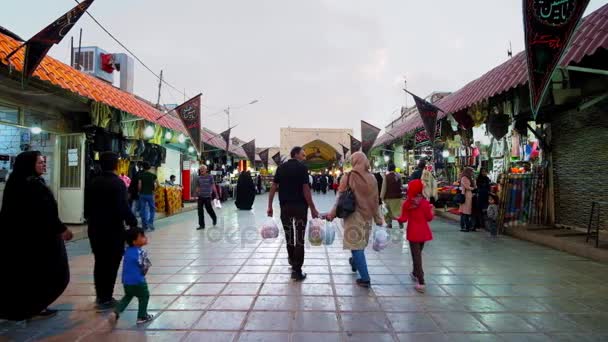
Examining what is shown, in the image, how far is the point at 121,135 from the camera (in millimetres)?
10898

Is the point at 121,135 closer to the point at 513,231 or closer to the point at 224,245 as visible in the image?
the point at 224,245

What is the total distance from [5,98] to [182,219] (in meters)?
6.24

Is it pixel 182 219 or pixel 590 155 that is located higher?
pixel 590 155

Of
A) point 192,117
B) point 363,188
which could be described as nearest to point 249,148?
point 192,117

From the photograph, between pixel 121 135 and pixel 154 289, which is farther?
pixel 121 135

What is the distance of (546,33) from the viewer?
4871mm

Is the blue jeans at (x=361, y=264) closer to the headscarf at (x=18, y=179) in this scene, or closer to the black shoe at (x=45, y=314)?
the black shoe at (x=45, y=314)

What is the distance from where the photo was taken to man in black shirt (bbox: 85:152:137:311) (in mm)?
4219

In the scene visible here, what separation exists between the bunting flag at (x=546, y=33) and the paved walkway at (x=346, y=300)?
248 centimetres

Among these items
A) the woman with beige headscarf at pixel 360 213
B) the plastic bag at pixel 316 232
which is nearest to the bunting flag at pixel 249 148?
the plastic bag at pixel 316 232

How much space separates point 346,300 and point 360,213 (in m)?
1.12

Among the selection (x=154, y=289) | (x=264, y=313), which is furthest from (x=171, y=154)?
(x=264, y=313)

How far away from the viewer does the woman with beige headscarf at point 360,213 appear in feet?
16.0

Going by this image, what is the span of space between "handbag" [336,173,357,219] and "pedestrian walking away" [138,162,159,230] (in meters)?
6.33
